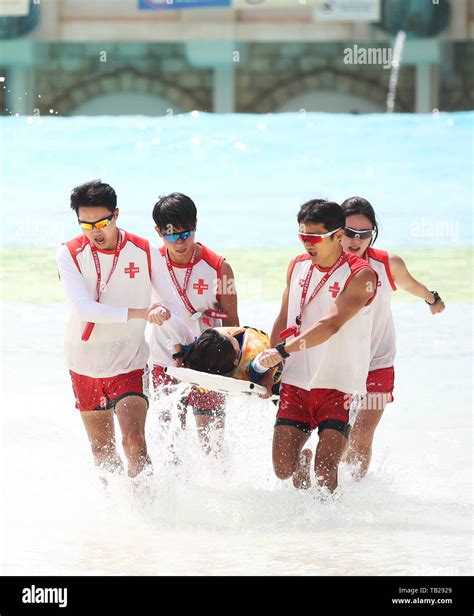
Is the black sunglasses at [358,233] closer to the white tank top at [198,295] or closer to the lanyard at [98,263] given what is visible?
the white tank top at [198,295]

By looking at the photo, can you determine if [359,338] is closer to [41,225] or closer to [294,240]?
[294,240]

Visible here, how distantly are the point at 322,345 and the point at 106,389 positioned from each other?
0.97 meters

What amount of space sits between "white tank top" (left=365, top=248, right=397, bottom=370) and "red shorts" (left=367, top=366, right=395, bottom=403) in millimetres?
24

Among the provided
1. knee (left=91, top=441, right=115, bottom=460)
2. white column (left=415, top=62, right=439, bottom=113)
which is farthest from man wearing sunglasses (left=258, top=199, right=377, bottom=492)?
white column (left=415, top=62, right=439, bottom=113)

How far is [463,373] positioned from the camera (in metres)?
9.91

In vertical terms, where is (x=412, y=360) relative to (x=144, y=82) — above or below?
below

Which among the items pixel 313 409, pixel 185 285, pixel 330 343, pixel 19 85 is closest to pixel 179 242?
pixel 185 285

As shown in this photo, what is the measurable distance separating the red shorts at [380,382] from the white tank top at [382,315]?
2 centimetres

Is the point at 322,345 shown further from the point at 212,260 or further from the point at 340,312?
the point at 212,260

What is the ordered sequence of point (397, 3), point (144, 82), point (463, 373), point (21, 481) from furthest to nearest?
point (144, 82) < point (397, 3) < point (463, 373) < point (21, 481)

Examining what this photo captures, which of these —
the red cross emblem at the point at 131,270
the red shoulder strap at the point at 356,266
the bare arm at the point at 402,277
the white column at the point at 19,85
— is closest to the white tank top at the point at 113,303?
the red cross emblem at the point at 131,270
